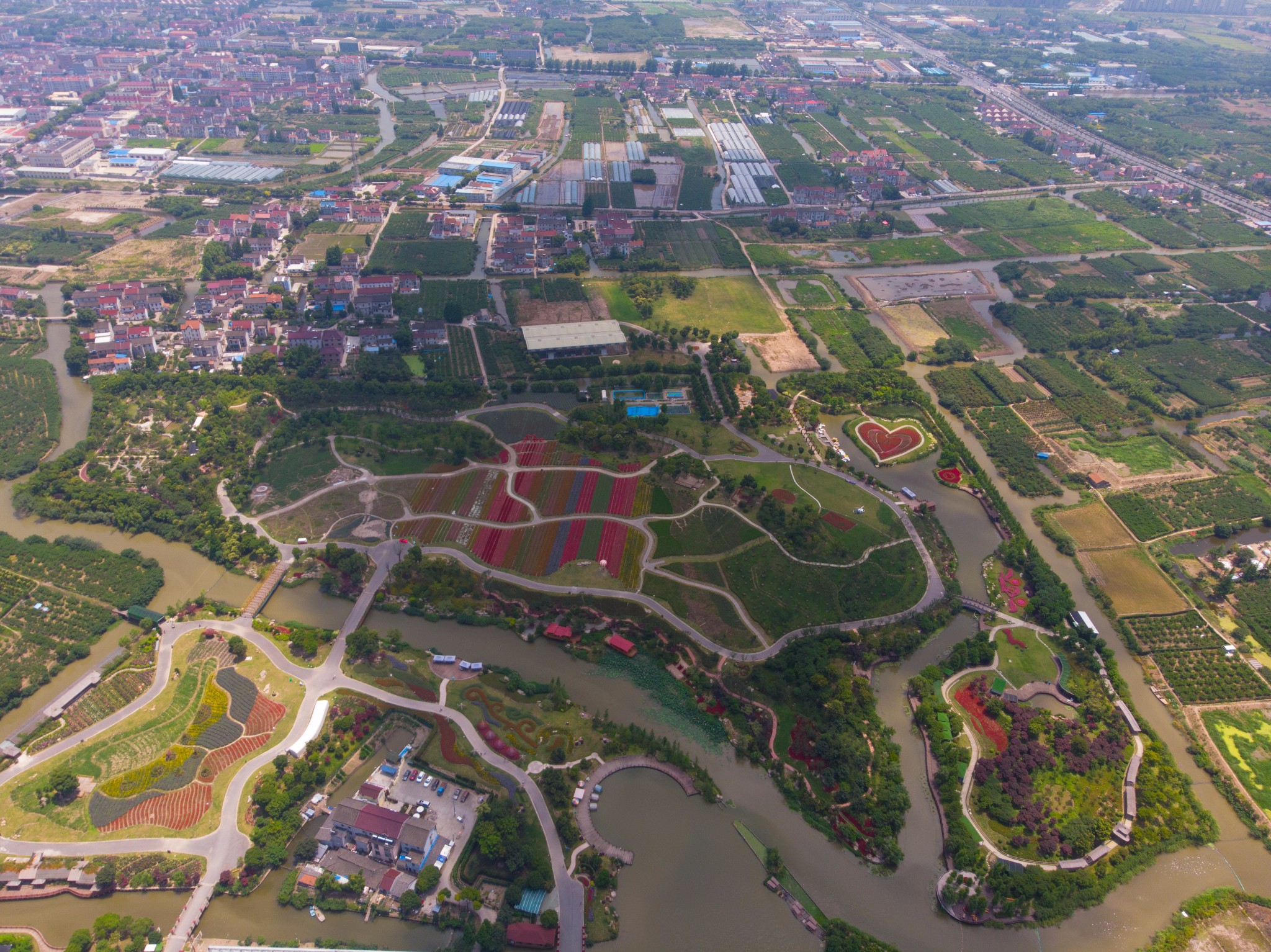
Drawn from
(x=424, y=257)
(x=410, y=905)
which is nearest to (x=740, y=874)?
(x=410, y=905)

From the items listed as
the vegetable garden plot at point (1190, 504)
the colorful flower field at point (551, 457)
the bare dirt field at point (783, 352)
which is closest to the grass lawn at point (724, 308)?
the bare dirt field at point (783, 352)

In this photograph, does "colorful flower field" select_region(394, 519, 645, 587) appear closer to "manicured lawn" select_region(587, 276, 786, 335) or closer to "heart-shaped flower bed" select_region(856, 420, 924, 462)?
"heart-shaped flower bed" select_region(856, 420, 924, 462)

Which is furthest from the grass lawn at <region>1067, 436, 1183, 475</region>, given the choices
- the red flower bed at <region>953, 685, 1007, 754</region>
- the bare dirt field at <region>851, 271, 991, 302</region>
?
the red flower bed at <region>953, 685, 1007, 754</region>

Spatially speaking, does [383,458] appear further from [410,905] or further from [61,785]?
[410,905]

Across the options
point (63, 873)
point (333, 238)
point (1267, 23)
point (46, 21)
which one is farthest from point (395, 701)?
point (1267, 23)

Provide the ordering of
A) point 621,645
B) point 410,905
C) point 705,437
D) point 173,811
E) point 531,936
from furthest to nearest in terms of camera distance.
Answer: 1. point 705,437
2. point 621,645
3. point 173,811
4. point 410,905
5. point 531,936

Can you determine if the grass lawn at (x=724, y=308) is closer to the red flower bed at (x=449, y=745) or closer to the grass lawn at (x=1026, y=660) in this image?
the grass lawn at (x=1026, y=660)

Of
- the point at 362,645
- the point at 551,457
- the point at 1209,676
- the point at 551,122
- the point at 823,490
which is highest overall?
the point at 551,122
